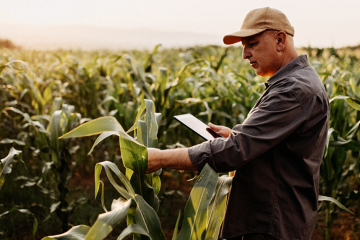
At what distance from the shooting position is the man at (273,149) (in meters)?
1.05

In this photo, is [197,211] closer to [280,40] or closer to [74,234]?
[74,234]

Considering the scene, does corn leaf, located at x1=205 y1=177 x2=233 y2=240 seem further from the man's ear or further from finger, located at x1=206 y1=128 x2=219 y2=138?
the man's ear

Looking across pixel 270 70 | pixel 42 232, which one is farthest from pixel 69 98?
pixel 270 70

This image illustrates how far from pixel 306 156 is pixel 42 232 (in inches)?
99.6

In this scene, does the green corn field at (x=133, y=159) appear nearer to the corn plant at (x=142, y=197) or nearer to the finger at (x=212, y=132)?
the corn plant at (x=142, y=197)

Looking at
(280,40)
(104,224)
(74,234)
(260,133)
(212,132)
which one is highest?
(280,40)

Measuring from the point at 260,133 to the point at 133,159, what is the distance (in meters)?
0.49

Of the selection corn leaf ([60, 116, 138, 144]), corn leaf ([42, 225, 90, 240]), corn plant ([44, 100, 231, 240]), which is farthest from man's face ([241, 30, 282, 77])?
corn leaf ([42, 225, 90, 240])

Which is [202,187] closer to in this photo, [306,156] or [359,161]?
[306,156]

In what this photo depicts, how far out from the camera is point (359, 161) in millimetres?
2293

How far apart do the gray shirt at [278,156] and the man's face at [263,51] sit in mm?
52

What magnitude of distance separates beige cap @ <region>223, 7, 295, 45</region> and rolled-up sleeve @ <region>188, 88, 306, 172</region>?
0.27 meters

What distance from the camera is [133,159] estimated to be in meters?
1.17

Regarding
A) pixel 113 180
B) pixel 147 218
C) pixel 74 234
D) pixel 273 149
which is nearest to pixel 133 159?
pixel 113 180
